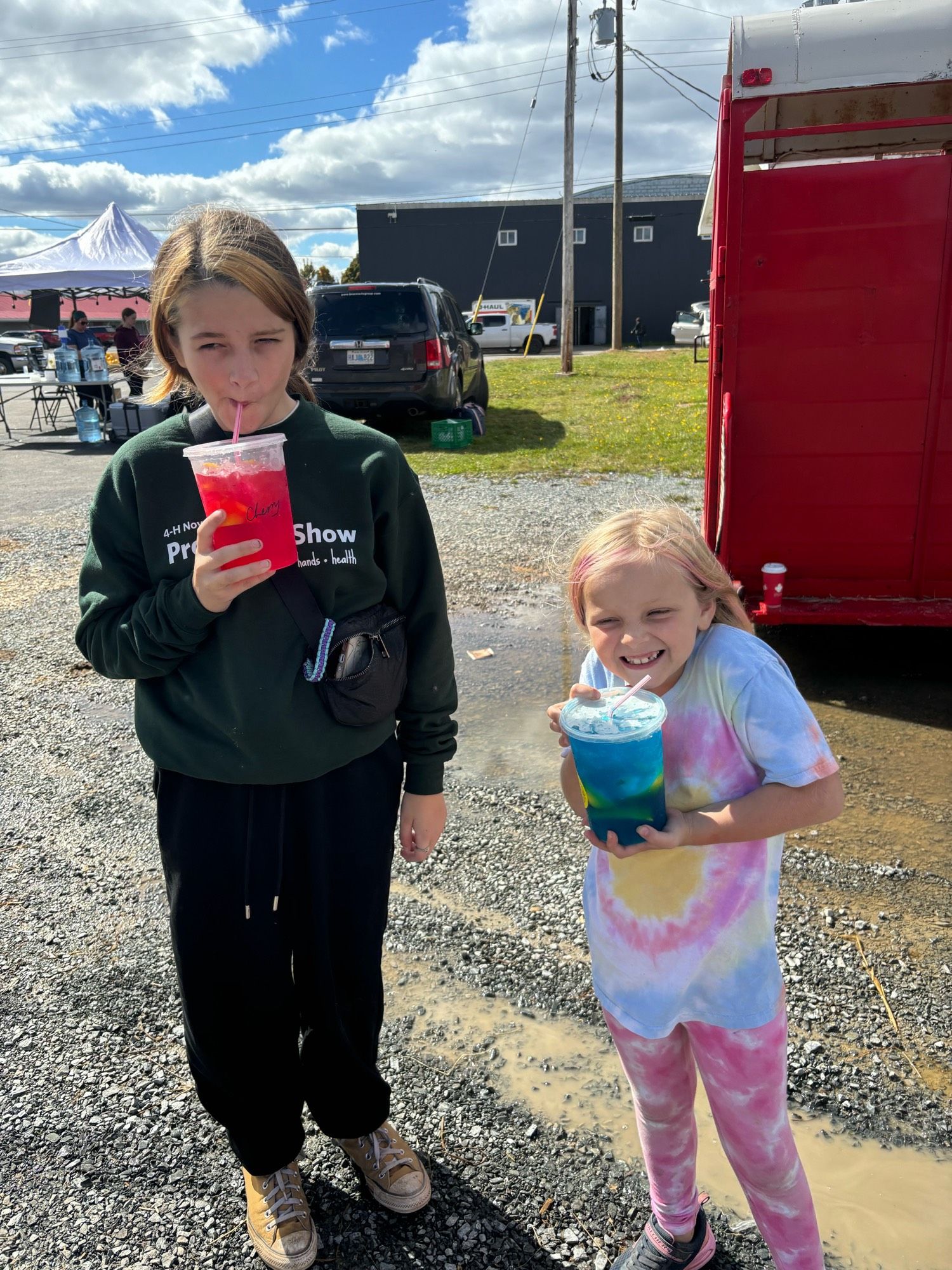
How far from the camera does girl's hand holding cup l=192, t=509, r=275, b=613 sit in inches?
56.7

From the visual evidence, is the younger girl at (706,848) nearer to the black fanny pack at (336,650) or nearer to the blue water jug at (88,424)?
the black fanny pack at (336,650)

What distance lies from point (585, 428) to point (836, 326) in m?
9.25

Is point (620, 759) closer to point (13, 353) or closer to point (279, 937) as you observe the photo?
point (279, 937)

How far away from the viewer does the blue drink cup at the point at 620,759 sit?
135cm

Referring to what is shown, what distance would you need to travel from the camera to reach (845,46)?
351 centimetres

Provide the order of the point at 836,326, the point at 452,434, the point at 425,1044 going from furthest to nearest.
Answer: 1. the point at 452,434
2. the point at 836,326
3. the point at 425,1044

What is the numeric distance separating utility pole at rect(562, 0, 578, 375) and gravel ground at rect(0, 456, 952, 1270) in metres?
19.3

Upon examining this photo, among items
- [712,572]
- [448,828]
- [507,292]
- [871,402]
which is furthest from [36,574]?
[507,292]

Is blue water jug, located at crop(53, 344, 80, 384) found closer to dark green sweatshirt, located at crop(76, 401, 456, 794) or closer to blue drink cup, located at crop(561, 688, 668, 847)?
dark green sweatshirt, located at crop(76, 401, 456, 794)

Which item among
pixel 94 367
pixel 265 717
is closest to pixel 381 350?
pixel 94 367

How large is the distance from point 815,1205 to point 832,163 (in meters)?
3.87

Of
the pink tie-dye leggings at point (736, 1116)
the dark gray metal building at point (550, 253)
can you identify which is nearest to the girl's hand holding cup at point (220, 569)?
the pink tie-dye leggings at point (736, 1116)

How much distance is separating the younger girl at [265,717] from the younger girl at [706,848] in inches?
15.7

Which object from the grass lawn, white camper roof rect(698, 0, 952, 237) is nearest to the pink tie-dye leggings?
white camper roof rect(698, 0, 952, 237)
